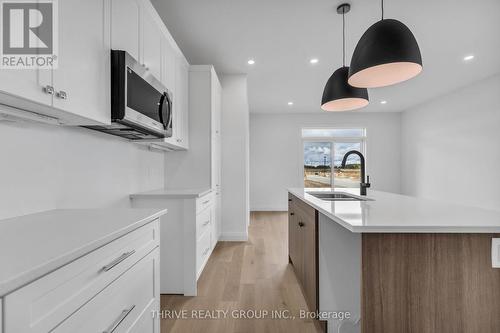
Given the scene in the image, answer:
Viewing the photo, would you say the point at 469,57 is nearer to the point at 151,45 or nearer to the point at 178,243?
Result: the point at 151,45

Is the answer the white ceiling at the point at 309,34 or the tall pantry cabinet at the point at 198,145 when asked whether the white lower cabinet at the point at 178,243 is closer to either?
the tall pantry cabinet at the point at 198,145

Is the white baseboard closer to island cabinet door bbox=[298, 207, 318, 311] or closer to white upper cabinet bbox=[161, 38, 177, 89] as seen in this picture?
island cabinet door bbox=[298, 207, 318, 311]

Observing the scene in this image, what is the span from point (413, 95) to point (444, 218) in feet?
17.4

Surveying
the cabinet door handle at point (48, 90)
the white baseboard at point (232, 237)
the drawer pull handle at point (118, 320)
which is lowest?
the white baseboard at point (232, 237)

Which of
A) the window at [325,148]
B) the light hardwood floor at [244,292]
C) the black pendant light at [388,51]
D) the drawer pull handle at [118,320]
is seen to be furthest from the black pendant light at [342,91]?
the window at [325,148]

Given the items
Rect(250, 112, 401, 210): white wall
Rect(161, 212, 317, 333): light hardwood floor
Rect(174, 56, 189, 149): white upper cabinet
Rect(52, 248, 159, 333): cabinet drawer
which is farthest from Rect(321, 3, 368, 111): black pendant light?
Rect(250, 112, 401, 210): white wall

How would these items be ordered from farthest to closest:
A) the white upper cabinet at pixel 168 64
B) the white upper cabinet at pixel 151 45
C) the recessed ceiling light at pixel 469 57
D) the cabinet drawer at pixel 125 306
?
the recessed ceiling light at pixel 469 57
the white upper cabinet at pixel 168 64
the white upper cabinet at pixel 151 45
the cabinet drawer at pixel 125 306

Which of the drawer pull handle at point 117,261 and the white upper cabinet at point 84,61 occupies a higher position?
the white upper cabinet at point 84,61

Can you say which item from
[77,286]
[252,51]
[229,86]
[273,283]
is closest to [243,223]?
[273,283]

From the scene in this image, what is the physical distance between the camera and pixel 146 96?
171cm

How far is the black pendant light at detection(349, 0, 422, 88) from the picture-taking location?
4.99 feet

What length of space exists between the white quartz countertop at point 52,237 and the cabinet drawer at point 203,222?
3.33 ft

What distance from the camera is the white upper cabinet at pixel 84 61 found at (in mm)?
1041

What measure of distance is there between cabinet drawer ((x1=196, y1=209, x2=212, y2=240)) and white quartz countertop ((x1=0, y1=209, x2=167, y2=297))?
3.33ft
